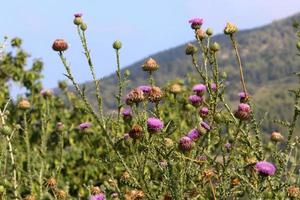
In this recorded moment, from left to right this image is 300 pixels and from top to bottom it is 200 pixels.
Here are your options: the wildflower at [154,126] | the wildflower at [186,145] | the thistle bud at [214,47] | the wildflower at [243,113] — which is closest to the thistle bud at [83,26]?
the thistle bud at [214,47]

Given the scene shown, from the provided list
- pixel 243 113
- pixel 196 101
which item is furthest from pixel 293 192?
pixel 196 101

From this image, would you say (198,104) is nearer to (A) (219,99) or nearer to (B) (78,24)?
(A) (219,99)

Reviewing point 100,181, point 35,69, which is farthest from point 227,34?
point 35,69

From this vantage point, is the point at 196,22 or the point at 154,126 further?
the point at 196,22

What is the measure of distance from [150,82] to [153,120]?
57 centimetres

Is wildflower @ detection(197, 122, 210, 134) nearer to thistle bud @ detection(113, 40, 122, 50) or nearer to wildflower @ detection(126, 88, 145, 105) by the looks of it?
wildflower @ detection(126, 88, 145, 105)

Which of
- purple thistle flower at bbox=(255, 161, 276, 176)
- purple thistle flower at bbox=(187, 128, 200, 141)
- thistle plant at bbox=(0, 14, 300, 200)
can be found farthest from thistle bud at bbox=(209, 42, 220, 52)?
purple thistle flower at bbox=(255, 161, 276, 176)

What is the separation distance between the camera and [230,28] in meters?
4.59

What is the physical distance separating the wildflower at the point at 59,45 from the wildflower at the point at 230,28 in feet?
4.06

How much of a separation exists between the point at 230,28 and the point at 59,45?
4.33ft

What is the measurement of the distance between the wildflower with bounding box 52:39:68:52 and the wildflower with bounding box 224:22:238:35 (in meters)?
1.24

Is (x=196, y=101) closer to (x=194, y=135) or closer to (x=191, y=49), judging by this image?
(x=191, y=49)

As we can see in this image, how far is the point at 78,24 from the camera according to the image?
461 cm

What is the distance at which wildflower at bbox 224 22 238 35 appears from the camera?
4.57 metres
